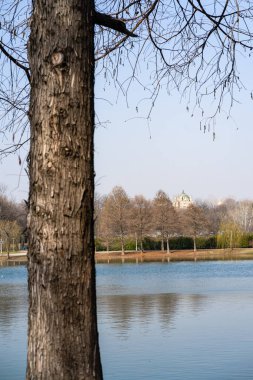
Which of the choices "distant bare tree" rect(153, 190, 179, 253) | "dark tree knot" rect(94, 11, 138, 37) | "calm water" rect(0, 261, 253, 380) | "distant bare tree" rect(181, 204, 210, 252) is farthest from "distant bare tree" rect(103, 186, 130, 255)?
"dark tree knot" rect(94, 11, 138, 37)

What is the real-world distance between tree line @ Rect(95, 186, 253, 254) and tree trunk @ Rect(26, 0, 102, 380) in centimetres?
6650

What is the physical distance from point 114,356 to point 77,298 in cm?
1035

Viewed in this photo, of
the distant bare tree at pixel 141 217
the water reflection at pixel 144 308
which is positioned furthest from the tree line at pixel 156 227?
the water reflection at pixel 144 308

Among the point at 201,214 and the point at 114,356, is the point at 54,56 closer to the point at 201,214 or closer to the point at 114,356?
the point at 114,356

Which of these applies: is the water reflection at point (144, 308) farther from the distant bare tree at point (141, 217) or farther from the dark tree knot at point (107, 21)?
the distant bare tree at point (141, 217)

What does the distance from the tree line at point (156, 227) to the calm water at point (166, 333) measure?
140 feet

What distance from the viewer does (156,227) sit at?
7375 centimetres

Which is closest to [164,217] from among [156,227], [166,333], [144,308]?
[156,227]

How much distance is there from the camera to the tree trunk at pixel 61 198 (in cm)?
345

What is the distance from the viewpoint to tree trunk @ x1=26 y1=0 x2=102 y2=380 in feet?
11.3

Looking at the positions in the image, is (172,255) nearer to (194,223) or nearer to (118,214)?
(194,223)

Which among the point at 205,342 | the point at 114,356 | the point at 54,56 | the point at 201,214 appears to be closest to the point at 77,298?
the point at 54,56

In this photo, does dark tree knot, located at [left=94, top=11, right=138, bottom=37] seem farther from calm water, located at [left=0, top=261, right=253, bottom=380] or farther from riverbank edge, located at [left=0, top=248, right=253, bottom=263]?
riverbank edge, located at [left=0, top=248, right=253, bottom=263]

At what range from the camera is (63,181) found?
352 cm
